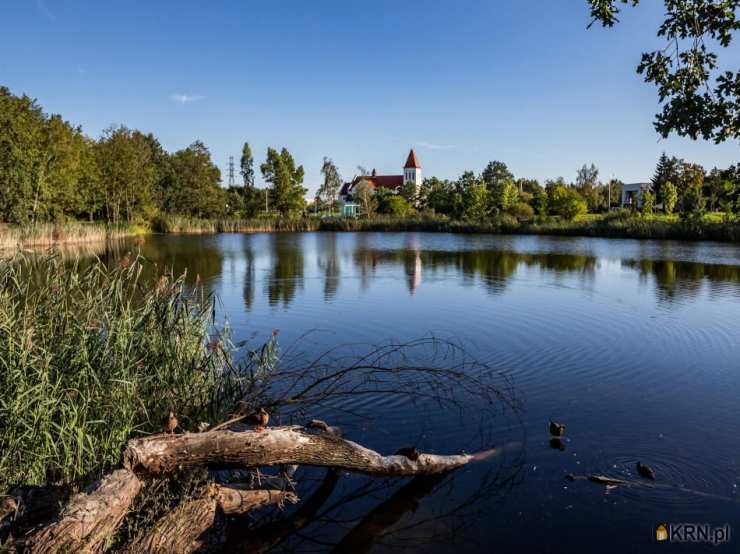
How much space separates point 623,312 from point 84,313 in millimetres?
12719

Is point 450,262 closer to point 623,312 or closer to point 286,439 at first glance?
point 623,312

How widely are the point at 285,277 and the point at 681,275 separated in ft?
48.6

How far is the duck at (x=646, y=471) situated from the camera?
218 inches

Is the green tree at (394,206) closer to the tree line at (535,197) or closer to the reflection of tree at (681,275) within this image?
the tree line at (535,197)

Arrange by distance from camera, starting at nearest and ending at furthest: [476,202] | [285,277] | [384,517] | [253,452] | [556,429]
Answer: [253,452] < [384,517] < [556,429] < [285,277] < [476,202]

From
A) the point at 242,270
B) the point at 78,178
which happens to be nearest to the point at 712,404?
the point at 242,270

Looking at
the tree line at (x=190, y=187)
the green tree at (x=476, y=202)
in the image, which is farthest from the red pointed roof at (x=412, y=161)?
the green tree at (x=476, y=202)

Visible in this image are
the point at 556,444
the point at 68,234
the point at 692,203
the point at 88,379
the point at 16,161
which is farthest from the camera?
the point at 692,203

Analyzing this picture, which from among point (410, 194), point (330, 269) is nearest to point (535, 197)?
point (410, 194)

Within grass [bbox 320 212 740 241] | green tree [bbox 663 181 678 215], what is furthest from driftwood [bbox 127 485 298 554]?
green tree [bbox 663 181 678 215]

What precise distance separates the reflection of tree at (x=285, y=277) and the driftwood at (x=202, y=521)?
10.0 m

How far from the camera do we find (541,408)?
7.38 meters

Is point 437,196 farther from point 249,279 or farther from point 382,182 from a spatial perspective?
point 249,279

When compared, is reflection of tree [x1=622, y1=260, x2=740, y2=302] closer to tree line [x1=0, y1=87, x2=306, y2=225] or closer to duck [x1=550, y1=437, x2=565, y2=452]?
duck [x1=550, y1=437, x2=565, y2=452]
